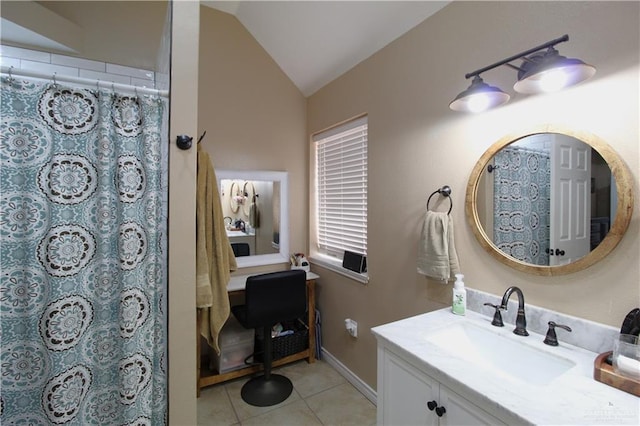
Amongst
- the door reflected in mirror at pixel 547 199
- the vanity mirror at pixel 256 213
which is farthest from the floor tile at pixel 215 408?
the door reflected in mirror at pixel 547 199

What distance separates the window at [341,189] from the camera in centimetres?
235

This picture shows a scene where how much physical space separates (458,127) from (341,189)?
119 centimetres

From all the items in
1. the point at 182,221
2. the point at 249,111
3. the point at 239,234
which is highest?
the point at 249,111

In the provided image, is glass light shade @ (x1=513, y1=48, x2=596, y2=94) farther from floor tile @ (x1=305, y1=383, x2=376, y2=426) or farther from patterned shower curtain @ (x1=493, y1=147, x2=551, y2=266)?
floor tile @ (x1=305, y1=383, x2=376, y2=426)

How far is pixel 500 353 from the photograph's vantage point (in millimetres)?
1219

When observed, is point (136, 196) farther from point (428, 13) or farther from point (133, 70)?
point (428, 13)

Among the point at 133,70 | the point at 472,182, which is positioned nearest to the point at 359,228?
the point at 472,182

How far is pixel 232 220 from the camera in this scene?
2623mm

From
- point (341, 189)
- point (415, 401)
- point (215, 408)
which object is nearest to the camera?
point (415, 401)

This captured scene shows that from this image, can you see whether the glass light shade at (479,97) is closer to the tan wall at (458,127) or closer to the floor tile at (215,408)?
the tan wall at (458,127)

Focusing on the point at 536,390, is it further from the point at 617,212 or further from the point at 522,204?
the point at 522,204

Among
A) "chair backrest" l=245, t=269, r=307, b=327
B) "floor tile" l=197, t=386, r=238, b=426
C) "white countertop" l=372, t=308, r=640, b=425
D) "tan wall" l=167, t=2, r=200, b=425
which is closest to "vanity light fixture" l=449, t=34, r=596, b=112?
"white countertop" l=372, t=308, r=640, b=425

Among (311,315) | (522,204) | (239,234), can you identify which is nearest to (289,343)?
(311,315)

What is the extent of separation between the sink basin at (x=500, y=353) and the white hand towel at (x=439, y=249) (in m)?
0.28
